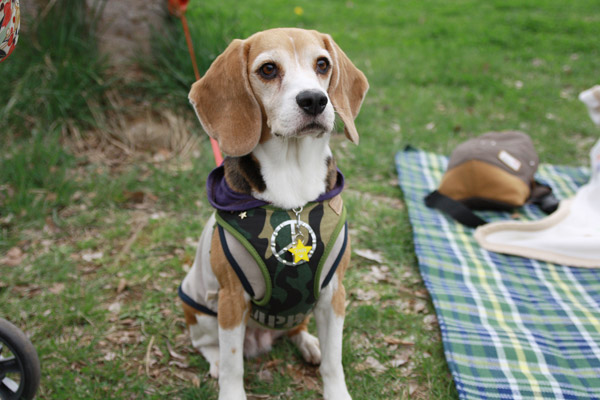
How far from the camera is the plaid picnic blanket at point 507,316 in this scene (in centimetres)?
264

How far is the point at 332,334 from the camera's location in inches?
93.4

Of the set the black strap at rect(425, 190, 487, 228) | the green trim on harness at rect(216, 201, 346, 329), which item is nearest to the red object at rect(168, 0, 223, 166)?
the green trim on harness at rect(216, 201, 346, 329)

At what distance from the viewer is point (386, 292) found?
3438 mm

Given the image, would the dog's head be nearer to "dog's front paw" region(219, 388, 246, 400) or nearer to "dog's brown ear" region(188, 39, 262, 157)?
"dog's brown ear" region(188, 39, 262, 157)

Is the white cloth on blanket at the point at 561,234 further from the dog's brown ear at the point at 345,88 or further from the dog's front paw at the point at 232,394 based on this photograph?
the dog's front paw at the point at 232,394

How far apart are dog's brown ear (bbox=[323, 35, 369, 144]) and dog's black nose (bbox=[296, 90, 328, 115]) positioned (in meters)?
0.28

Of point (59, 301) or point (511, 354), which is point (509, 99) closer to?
Result: point (511, 354)

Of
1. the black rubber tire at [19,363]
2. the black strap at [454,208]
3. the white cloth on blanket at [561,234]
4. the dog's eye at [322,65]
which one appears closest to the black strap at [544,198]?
the white cloth on blanket at [561,234]

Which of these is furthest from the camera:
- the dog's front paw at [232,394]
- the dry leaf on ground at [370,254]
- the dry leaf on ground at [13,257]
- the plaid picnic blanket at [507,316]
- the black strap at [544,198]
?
the black strap at [544,198]

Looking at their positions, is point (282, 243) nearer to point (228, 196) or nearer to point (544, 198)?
point (228, 196)

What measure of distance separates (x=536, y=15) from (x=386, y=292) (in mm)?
7974

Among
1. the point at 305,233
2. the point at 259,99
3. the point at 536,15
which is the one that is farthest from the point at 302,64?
the point at 536,15

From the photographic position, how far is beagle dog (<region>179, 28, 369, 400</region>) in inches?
84.7

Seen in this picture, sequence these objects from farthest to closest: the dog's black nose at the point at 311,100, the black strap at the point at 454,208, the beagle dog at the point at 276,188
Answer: the black strap at the point at 454,208, the beagle dog at the point at 276,188, the dog's black nose at the point at 311,100
